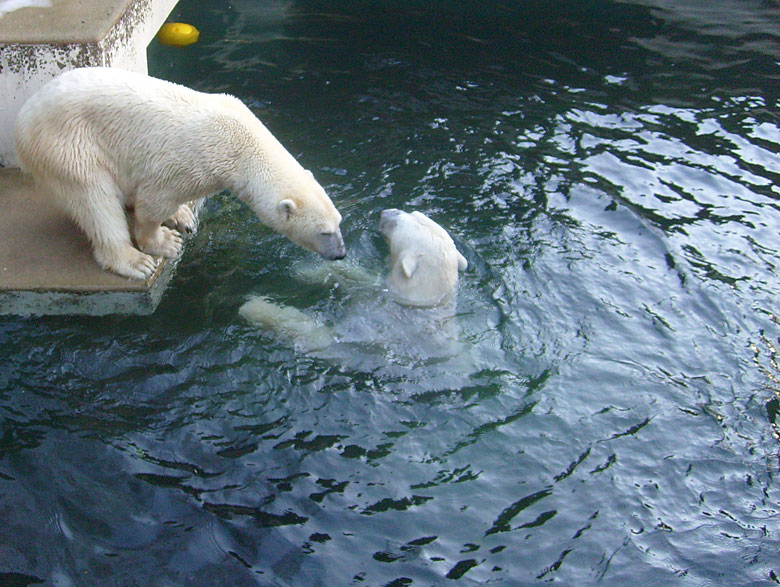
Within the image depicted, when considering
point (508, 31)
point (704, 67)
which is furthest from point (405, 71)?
point (704, 67)

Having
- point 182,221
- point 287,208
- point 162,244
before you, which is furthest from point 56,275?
point 287,208

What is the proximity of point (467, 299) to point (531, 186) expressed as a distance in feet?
6.19

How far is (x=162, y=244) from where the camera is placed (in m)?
5.03

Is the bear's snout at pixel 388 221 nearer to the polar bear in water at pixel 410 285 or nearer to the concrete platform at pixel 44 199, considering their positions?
the polar bear in water at pixel 410 285

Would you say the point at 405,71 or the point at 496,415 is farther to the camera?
the point at 405,71

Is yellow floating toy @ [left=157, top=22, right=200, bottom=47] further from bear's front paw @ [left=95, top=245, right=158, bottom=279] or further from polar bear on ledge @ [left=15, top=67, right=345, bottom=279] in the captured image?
bear's front paw @ [left=95, top=245, right=158, bottom=279]

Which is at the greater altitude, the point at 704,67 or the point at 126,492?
the point at 704,67

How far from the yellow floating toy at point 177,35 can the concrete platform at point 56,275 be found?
4.29 meters

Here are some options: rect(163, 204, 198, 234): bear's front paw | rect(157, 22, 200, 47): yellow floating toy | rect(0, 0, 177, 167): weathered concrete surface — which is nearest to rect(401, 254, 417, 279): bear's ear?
rect(163, 204, 198, 234): bear's front paw

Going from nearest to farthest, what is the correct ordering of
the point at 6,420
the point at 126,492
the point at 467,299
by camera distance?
the point at 126,492 < the point at 6,420 < the point at 467,299

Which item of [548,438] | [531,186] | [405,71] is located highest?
[405,71]

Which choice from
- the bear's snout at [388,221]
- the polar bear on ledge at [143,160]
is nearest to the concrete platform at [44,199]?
the polar bear on ledge at [143,160]

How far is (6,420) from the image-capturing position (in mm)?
4090

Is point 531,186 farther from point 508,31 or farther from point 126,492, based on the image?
point 126,492
